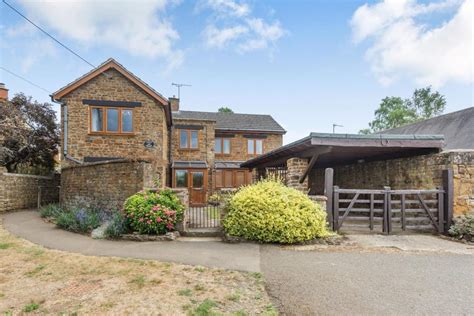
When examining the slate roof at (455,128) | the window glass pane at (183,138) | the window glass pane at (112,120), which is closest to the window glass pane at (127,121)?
the window glass pane at (112,120)

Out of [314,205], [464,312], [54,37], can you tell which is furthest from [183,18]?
[464,312]

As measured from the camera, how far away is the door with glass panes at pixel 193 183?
55.0ft

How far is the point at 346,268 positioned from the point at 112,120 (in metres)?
13.0

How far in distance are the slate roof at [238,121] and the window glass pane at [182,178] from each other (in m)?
4.39

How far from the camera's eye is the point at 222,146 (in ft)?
64.5

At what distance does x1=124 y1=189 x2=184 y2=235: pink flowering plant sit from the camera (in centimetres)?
712

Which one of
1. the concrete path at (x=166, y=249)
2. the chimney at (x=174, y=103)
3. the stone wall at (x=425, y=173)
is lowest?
the concrete path at (x=166, y=249)

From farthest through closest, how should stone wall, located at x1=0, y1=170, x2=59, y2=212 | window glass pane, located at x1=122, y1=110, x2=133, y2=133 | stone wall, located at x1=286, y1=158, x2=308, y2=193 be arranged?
1. window glass pane, located at x1=122, y1=110, x2=133, y2=133
2. stone wall, located at x1=0, y1=170, x2=59, y2=212
3. stone wall, located at x1=286, y1=158, x2=308, y2=193

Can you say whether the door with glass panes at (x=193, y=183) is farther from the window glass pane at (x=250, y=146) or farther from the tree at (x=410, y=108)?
the tree at (x=410, y=108)

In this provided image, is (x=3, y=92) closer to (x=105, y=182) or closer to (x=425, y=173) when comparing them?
(x=105, y=182)

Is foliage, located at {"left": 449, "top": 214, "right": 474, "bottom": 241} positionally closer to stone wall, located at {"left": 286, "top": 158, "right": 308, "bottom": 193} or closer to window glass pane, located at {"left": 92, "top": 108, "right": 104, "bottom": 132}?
stone wall, located at {"left": 286, "top": 158, "right": 308, "bottom": 193}

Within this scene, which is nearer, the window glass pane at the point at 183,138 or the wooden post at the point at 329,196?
the wooden post at the point at 329,196

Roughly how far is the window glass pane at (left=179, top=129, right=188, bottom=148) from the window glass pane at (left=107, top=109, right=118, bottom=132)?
4.96 meters

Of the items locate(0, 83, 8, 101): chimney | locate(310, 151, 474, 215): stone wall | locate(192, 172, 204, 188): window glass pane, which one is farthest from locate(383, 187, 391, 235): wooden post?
locate(0, 83, 8, 101): chimney
